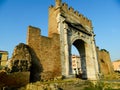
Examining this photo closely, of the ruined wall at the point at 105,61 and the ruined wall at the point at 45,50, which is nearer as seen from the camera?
the ruined wall at the point at 45,50

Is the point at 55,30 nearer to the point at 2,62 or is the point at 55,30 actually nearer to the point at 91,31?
the point at 91,31

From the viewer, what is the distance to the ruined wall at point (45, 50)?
1075 centimetres

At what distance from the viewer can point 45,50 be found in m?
11.3

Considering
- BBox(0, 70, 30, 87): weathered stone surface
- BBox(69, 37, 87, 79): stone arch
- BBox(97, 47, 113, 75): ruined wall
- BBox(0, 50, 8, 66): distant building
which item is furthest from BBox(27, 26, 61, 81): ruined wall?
BBox(0, 50, 8, 66): distant building

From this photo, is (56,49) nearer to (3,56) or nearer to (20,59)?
(20,59)

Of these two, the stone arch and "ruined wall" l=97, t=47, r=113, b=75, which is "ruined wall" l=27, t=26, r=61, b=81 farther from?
"ruined wall" l=97, t=47, r=113, b=75

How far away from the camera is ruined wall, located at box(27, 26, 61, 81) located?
35.3 ft

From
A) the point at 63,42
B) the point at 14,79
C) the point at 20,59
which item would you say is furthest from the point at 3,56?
the point at 14,79

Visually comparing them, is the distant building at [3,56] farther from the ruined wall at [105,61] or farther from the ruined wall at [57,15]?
the ruined wall at [105,61]

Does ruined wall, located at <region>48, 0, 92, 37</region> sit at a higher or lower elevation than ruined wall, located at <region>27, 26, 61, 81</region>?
higher

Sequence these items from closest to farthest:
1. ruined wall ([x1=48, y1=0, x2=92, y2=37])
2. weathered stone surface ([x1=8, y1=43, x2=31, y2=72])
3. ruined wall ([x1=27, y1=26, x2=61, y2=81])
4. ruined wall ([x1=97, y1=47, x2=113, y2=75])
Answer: weathered stone surface ([x1=8, y1=43, x2=31, y2=72]) → ruined wall ([x1=27, y1=26, x2=61, y2=81]) → ruined wall ([x1=48, y1=0, x2=92, y2=37]) → ruined wall ([x1=97, y1=47, x2=113, y2=75])

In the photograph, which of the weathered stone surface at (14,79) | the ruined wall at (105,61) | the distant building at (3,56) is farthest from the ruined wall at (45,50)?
the distant building at (3,56)

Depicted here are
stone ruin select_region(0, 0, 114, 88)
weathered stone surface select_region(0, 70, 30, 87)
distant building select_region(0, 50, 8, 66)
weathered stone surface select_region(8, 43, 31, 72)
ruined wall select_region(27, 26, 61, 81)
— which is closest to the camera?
weathered stone surface select_region(0, 70, 30, 87)

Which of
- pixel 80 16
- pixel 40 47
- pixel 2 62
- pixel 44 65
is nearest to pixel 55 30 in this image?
pixel 40 47
